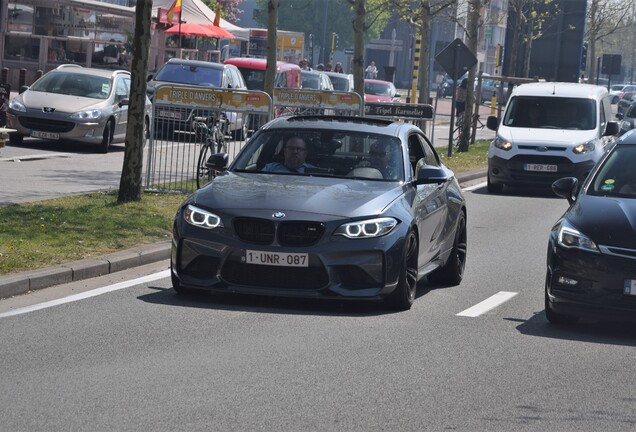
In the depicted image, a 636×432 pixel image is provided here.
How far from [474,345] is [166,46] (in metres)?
40.8

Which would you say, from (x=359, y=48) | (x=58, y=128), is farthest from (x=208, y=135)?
(x=359, y=48)

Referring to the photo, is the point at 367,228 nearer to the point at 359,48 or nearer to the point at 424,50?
the point at 359,48

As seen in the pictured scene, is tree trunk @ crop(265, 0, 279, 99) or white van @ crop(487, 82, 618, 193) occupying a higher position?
tree trunk @ crop(265, 0, 279, 99)

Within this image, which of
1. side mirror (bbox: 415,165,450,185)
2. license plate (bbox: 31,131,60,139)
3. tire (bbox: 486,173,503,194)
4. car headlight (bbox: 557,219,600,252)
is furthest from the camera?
license plate (bbox: 31,131,60,139)

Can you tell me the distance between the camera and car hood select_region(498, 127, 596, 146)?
24156 mm

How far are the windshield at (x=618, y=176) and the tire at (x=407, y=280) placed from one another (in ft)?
4.99

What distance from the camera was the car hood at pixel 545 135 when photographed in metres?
24.2

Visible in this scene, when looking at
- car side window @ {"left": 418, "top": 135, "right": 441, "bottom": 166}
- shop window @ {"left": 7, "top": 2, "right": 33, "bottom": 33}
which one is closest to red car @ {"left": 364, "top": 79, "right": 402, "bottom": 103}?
shop window @ {"left": 7, "top": 2, "right": 33, "bottom": 33}

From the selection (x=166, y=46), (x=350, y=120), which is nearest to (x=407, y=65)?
(x=166, y=46)

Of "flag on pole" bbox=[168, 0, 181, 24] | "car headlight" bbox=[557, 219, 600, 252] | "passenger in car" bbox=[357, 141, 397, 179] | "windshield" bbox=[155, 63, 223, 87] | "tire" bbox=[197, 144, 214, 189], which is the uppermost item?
"flag on pole" bbox=[168, 0, 181, 24]

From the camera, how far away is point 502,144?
2434 centimetres

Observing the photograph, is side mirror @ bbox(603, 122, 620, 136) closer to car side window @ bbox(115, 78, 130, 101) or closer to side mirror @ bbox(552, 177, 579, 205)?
car side window @ bbox(115, 78, 130, 101)

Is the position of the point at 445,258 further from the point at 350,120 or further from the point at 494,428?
the point at 494,428

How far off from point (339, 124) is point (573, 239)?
264cm
